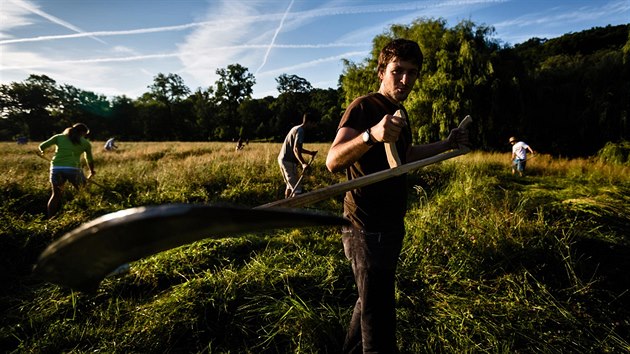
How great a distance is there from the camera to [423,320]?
2494 millimetres

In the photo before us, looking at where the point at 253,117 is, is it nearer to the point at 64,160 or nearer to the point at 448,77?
the point at 448,77

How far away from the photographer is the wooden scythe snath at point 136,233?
609 mm

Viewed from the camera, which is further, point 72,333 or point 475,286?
point 475,286

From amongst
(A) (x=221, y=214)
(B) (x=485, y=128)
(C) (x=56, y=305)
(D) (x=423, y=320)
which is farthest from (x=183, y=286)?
(B) (x=485, y=128)

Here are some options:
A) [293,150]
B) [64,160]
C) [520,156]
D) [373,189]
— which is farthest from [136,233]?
[520,156]

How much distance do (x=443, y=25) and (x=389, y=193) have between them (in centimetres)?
1875

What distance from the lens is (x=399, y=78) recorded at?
1.64 meters

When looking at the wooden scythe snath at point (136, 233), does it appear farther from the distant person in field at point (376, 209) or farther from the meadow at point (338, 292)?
the meadow at point (338, 292)

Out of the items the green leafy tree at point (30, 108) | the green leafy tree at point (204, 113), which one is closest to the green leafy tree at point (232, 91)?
the green leafy tree at point (204, 113)

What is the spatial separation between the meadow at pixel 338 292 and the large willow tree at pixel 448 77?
11.4m

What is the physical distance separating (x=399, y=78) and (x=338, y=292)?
7.41 ft

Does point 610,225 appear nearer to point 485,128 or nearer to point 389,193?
point 389,193

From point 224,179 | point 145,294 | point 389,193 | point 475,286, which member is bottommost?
point 475,286

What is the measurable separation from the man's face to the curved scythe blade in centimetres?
116
